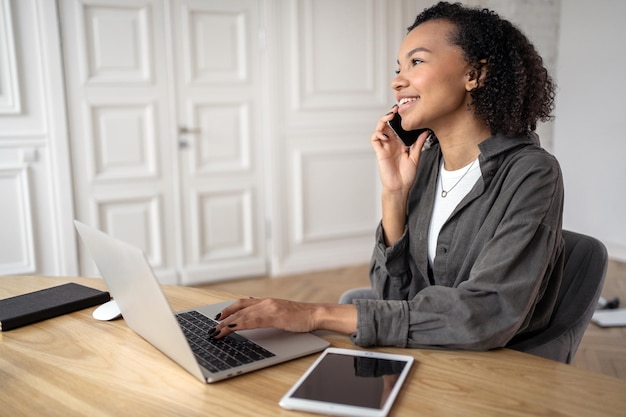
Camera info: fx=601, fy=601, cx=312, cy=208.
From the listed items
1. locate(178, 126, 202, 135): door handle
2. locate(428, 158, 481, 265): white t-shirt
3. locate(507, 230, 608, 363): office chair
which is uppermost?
locate(178, 126, 202, 135): door handle

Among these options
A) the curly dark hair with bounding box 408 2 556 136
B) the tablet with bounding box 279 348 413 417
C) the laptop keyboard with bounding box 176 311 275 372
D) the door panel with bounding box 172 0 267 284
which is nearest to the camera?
the tablet with bounding box 279 348 413 417

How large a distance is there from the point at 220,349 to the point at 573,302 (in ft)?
2.47

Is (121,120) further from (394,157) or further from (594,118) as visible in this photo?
(594,118)

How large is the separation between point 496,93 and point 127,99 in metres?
2.66

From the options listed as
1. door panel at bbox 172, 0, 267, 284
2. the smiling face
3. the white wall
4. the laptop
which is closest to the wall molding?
door panel at bbox 172, 0, 267, 284

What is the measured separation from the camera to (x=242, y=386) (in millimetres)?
922

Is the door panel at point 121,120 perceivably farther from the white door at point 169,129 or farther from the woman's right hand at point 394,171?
the woman's right hand at point 394,171

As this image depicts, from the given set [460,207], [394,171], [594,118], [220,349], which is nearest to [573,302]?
[460,207]

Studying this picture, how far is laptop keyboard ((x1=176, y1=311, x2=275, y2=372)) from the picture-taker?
986 mm

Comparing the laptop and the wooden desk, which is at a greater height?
the laptop

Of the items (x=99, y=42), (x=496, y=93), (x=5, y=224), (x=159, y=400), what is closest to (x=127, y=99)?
(x=99, y=42)

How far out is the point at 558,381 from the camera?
3.02ft

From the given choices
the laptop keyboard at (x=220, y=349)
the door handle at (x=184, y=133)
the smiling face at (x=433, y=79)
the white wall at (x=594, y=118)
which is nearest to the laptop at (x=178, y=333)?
the laptop keyboard at (x=220, y=349)

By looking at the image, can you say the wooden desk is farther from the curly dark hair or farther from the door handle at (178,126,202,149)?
the door handle at (178,126,202,149)
